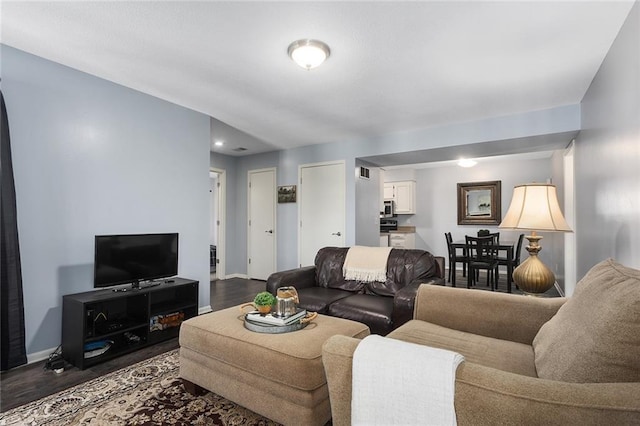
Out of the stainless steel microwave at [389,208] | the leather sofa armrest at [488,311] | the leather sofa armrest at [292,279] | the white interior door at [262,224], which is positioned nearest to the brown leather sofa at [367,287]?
the leather sofa armrest at [292,279]

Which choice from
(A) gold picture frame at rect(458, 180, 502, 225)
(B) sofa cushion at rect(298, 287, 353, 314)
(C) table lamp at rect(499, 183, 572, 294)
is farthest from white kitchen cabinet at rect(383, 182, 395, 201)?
(C) table lamp at rect(499, 183, 572, 294)

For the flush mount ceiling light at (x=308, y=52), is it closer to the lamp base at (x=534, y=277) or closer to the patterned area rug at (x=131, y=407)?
the lamp base at (x=534, y=277)

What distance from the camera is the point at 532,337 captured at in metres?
1.75

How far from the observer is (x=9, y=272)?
236cm

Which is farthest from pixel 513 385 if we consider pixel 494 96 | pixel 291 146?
pixel 291 146

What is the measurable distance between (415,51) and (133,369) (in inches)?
125

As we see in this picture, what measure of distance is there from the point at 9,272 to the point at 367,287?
2872 mm

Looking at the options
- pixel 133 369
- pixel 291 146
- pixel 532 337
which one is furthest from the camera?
pixel 291 146

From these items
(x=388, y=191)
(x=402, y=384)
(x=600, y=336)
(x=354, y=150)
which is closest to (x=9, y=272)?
(x=402, y=384)

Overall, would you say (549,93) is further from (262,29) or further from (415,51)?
(262,29)

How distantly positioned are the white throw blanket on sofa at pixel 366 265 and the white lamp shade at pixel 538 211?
3.97 feet

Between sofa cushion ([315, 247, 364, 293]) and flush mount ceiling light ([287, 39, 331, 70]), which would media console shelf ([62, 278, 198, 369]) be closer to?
sofa cushion ([315, 247, 364, 293])

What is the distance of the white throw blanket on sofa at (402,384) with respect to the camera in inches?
38.1

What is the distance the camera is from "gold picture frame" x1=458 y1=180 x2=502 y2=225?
698 cm
